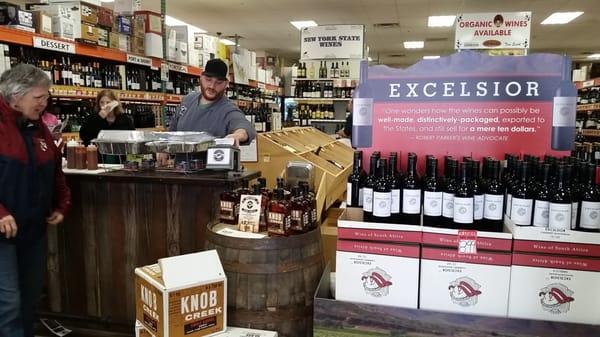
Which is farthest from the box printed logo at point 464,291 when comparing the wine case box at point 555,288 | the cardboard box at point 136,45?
the cardboard box at point 136,45

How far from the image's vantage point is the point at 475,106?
204 centimetres

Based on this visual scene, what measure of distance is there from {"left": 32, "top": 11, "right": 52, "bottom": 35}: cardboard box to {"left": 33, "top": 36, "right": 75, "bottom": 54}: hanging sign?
13 centimetres

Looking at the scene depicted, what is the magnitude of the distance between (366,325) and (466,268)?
0.44m

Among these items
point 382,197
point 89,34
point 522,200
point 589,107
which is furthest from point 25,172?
point 589,107

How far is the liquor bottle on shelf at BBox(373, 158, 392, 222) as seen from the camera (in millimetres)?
1821

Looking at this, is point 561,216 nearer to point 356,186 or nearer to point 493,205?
point 493,205

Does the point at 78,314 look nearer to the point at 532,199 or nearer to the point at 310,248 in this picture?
the point at 310,248

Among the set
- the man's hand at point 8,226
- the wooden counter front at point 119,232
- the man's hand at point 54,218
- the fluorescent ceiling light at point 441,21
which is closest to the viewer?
the man's hand at point 8,226

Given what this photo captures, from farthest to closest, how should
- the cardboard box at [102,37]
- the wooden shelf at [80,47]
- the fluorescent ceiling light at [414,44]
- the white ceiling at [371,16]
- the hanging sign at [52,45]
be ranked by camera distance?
the fluorescent ceiling light at [414,44]
the white ceiling at [371,16]
the cardboard box at [102,37]
the hanging sign at [52,45]
the wooden shelf at [80,47]

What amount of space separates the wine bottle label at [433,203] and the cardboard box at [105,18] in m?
4.24

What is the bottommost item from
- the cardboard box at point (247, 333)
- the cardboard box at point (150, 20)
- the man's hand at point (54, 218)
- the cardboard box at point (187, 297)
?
the cardboard box at point (247, 333)

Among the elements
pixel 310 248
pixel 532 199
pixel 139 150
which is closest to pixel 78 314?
pixel 139 150

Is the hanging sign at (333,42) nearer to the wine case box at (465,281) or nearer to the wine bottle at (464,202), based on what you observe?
the wine bottle at (464,202)

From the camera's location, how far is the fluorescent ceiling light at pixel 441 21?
1027 cm
